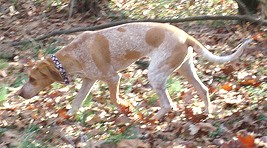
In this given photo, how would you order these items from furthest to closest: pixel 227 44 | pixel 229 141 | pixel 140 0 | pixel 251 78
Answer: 1. pixel 140 0
2. pixel 227 44
3. pixel 251 78
4. pixel 229 141

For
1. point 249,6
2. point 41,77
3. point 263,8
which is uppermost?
point 41,77

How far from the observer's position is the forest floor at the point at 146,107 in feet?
15.9

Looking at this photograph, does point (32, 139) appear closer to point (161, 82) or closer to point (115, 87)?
point (115, 87)

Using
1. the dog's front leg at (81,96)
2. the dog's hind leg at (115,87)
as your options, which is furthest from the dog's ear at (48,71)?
the dog's hind leg at (115,87)

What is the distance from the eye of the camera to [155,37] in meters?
5.48

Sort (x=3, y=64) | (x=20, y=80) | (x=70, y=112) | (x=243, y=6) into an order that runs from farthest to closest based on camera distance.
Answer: (x=243, y=6) → (x=3, y=64) → (x=20, y=80) → (x=70, y=112)

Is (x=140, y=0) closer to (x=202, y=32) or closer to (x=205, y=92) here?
(x=202, y=32)

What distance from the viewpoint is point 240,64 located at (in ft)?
22.7

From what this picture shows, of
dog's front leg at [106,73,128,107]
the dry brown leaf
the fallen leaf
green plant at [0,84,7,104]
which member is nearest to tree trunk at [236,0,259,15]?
the fallen leaf

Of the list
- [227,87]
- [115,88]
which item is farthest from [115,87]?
[227,87]

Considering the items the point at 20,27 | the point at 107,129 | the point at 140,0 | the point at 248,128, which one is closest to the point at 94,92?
the point at 107,129

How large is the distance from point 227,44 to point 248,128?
3209 millimetres

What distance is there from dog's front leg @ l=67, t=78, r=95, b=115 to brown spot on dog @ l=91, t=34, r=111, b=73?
29cm

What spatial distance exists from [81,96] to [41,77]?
0.53m
